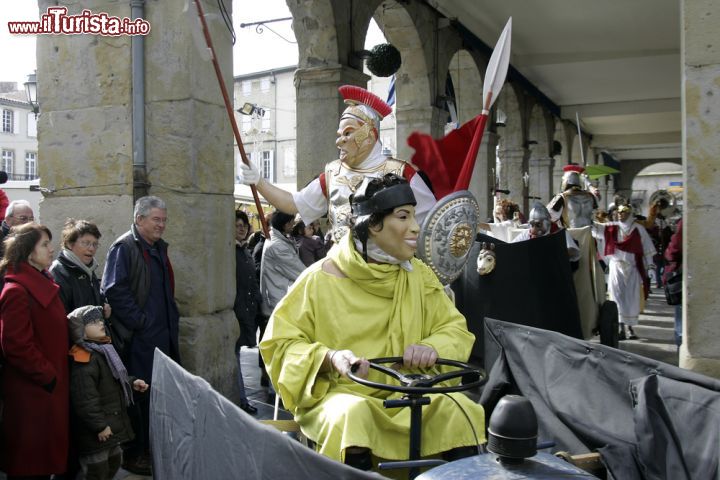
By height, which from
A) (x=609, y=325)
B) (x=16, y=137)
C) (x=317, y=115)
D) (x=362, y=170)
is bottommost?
(x=609, y=325)

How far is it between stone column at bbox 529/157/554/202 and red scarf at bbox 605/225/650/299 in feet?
31.3

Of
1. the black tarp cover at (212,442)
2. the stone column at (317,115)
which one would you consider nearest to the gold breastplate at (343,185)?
the black tarp cover at (212,442)

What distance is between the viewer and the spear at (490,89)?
4098 mm

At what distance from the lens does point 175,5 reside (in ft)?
16.4

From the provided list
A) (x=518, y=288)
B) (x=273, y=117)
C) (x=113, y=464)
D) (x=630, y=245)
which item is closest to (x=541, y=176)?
(x=630, y=245)

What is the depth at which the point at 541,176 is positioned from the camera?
19.9 meters

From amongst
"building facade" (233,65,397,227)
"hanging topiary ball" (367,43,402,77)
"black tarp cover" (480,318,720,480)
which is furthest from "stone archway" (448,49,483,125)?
"building facade" (233,65,397,227)

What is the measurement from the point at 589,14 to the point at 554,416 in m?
11.0

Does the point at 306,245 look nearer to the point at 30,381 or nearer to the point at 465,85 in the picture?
the point at 30,381

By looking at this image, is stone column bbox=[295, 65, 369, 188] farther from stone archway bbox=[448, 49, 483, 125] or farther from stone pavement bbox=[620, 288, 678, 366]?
stone archway bbox=[448, 49, 483, 125]

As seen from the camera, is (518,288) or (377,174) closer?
(377,174)

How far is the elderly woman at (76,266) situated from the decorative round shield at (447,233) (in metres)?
1.95

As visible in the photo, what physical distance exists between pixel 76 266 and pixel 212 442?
2586mm

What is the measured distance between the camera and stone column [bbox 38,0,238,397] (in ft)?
16.4
